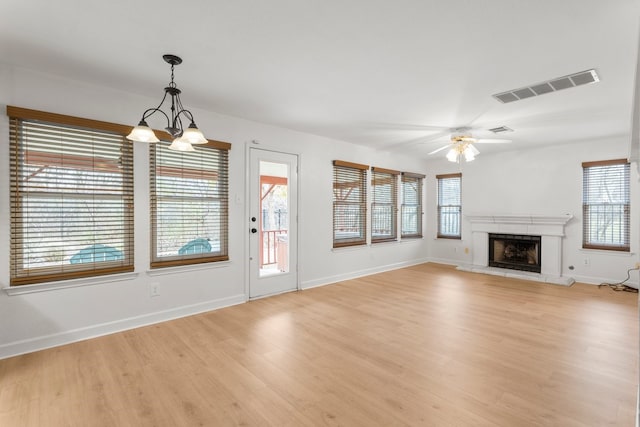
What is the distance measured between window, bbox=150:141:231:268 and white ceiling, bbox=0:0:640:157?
26.6 inches

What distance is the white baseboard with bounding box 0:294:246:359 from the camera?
→ 2.77m

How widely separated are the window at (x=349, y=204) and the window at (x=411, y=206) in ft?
4.54

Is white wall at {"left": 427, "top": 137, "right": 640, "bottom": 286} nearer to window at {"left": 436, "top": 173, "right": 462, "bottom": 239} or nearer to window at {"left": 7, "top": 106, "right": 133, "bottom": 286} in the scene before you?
window at {"left": 436, "top": 173, "right": 462, "bottom": 239}

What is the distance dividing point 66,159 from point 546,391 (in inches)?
178

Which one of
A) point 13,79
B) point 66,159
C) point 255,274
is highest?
point 13,79

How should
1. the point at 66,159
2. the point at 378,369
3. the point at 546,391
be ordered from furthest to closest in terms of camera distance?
the point at 66,159 < the point at 378,369 < the point at 546,391

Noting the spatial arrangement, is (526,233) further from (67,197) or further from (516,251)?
(67,197)

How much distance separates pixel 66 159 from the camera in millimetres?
3002

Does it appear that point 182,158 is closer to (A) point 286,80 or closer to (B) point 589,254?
(A) point 286,80

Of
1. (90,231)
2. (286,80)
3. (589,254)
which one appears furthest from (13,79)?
(589,254)

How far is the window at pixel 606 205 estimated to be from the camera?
5246mm

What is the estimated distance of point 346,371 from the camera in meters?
2.48

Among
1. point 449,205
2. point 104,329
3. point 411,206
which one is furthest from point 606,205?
point 104,329

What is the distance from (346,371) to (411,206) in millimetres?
5420
